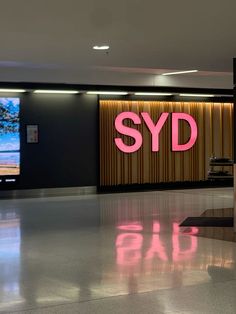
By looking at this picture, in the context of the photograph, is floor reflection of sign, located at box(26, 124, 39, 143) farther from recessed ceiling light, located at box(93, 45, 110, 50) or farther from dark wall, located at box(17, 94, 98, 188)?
recessed ceiling light, located at box(93, 45, 110, 50)

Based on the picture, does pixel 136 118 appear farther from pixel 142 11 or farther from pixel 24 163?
pixel 142 11

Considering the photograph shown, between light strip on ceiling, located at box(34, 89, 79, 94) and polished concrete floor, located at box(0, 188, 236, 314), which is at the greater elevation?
light strip on ceiling, located at box(34, 89, 79, 94)

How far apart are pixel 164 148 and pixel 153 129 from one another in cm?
74

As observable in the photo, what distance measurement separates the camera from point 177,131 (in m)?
18.2

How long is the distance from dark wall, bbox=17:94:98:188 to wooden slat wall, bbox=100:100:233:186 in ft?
1.18

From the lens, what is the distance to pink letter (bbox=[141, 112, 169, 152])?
58.1 feet

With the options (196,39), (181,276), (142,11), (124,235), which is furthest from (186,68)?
(181,276)

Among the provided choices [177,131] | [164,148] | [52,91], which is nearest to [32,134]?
[52,91]

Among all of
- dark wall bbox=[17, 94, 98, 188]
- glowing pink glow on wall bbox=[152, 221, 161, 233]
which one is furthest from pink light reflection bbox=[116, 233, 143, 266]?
dark wall bbox=[17, 94, 98, 188]

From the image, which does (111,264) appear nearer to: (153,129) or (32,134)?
(32,134)

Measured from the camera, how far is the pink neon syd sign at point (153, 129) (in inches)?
685

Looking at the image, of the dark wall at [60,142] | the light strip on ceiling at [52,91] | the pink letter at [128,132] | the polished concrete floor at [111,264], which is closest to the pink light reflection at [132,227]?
the polished concrete floor at [111,264]

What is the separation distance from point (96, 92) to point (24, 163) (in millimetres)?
2916

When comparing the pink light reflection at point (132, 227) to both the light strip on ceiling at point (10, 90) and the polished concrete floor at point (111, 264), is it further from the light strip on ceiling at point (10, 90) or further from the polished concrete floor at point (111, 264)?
the light strip on ceiling at point (10, 90)
